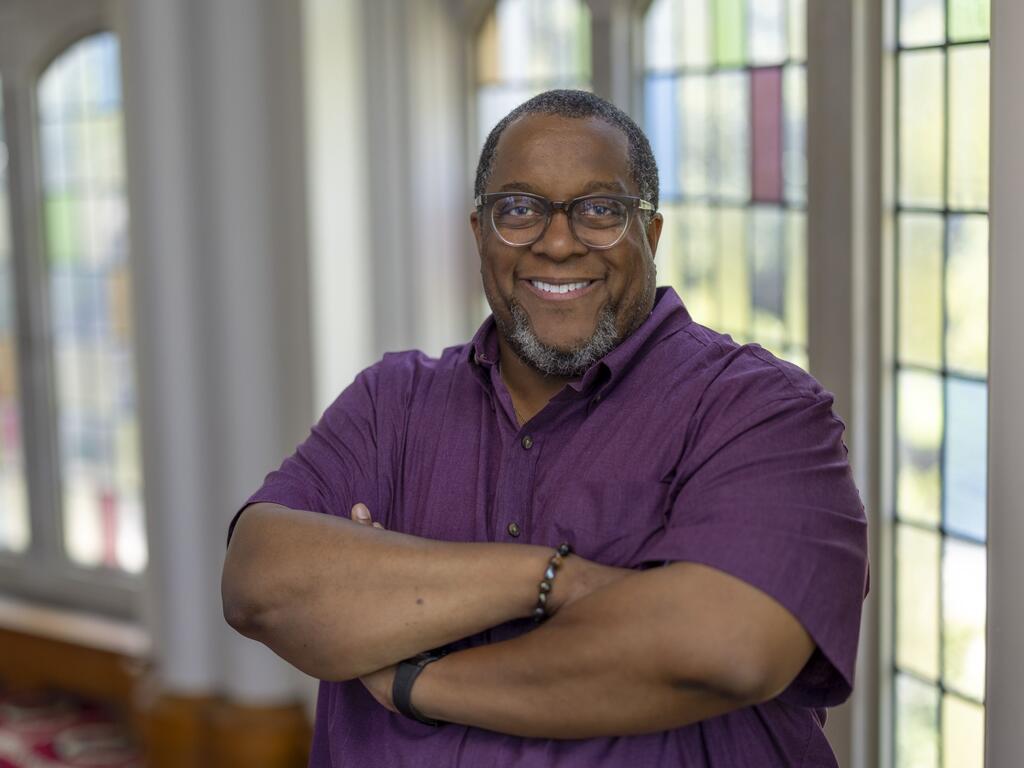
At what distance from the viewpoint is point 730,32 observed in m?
3.14

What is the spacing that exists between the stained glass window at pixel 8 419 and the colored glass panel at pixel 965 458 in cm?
388

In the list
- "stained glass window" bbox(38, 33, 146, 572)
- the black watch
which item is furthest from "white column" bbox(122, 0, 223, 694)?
the black watch

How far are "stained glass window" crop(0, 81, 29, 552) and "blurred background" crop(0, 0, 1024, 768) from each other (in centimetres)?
1

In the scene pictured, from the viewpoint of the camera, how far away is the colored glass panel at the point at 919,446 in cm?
268

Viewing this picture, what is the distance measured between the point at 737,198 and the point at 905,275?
574 millimetres

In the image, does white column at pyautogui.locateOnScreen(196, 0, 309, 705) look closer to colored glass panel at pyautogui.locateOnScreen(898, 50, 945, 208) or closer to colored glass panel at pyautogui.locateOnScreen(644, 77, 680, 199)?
colored glass panel at pyautogui.locateOnScreen(644, 77, 680, 199)

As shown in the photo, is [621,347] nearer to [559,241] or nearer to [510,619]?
[559,241]

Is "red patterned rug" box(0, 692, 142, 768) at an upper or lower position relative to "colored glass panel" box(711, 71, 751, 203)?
lower

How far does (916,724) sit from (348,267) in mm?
1847

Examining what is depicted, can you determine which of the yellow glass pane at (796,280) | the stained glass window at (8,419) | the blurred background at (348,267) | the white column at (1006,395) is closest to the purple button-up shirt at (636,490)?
the white column at (1006,395)

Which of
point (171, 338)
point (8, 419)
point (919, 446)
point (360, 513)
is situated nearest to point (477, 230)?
point (360, 513)

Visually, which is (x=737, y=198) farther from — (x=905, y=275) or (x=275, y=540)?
(x=275, y=540)

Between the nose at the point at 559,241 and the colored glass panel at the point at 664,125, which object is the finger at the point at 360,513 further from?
the colored glass panel at the point at 664,125

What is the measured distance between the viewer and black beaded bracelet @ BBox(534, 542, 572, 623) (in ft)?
5.43
